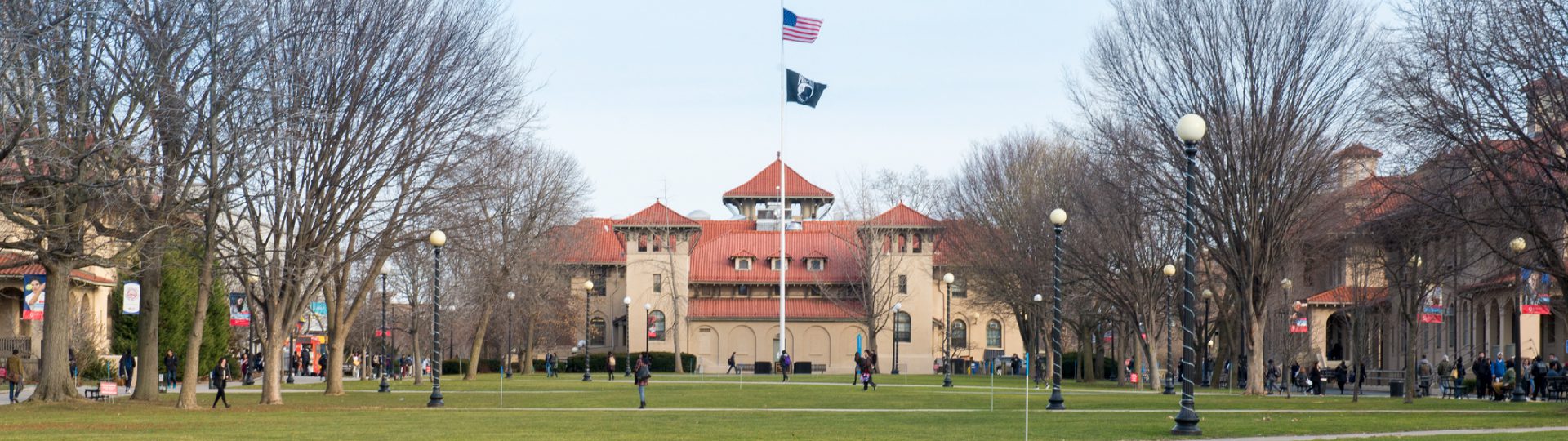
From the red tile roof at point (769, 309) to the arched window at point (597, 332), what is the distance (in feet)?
25.7

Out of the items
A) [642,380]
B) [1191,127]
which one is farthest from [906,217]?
[1191,127]

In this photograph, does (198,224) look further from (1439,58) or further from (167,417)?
Result: (1439,58)

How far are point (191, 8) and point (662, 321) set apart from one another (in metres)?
64.8

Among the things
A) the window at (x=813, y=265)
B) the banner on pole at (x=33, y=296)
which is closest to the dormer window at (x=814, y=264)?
the window at (x=813, y=265)

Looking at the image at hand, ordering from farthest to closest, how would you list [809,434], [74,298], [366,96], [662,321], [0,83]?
[662,321], [74,298], [366,96], [809,434], [0,83]

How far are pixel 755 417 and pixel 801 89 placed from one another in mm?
39911

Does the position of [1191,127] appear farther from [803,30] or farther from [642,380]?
[803,30]

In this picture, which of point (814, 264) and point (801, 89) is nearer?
point (801, 89)

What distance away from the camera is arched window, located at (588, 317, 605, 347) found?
312 feet

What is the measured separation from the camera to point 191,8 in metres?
26.5

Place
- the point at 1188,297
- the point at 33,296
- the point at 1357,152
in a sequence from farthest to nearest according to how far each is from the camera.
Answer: the point at 33,296 < the point at 1357,152 < the point at 1188,297

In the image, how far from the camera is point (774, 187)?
344ft

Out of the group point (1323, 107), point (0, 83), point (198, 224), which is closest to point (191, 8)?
point (198, 224)

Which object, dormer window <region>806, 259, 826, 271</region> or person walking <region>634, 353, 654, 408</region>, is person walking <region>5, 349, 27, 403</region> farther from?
dormer window <region>806, 259, 826, 271</region>
